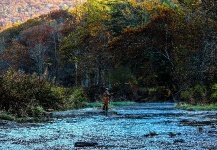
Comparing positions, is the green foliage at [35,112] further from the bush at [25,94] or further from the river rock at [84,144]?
the river rock at [84,144]

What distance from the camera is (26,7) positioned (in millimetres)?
144750

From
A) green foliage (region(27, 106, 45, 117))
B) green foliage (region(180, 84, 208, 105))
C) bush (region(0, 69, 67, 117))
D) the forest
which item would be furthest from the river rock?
green foliage (region(180, 84, 208, 105))

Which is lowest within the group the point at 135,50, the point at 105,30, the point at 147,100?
the point at 147,100

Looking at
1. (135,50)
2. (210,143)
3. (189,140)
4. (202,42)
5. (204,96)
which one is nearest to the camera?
(210,143)

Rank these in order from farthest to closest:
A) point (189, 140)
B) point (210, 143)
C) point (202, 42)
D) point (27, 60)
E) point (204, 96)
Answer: point (27, 60) → point (202, 42) → point (204, 96) → point (189, 140) → point (210, 143)

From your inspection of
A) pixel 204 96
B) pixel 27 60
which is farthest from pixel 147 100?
pixel 27 60

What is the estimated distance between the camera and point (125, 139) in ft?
28.0

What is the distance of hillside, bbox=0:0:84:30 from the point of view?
138 m

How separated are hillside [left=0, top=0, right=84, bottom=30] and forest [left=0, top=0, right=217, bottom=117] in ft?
252

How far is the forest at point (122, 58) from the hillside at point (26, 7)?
252 feet

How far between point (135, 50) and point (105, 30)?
33.8 feet

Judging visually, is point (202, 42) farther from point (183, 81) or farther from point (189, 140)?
point (189, 140)

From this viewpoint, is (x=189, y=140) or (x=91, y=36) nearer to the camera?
(x=189, y=140)

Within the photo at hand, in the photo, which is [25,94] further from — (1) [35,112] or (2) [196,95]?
(2) [196,95]
